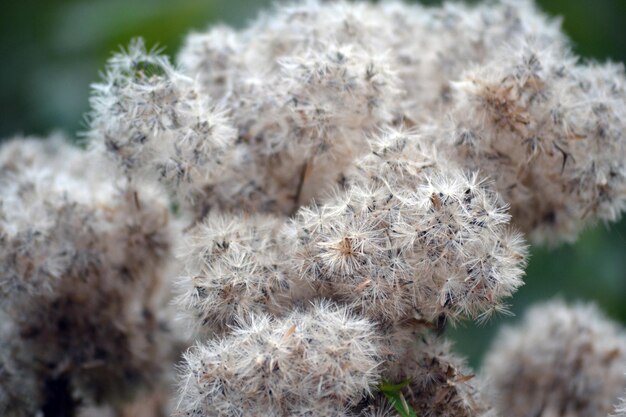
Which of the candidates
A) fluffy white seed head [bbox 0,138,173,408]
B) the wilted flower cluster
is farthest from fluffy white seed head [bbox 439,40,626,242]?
fluffy white seed head [bbox 0,138,173,408]

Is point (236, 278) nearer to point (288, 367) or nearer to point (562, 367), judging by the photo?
point (288, 367)

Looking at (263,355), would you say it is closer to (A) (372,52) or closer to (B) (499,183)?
(B) (499,183)

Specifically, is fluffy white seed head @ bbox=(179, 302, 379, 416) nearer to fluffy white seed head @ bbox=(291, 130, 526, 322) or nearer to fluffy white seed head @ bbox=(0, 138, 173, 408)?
fluffy white seed head @ bbox=(291, 130, 526, 322)

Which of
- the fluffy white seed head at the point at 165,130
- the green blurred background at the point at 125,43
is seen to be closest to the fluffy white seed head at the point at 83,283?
the fluffy white seed head at the point at 165,130

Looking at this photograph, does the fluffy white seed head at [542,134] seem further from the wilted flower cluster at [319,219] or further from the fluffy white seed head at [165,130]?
the fluffy white seed head at [165,130]

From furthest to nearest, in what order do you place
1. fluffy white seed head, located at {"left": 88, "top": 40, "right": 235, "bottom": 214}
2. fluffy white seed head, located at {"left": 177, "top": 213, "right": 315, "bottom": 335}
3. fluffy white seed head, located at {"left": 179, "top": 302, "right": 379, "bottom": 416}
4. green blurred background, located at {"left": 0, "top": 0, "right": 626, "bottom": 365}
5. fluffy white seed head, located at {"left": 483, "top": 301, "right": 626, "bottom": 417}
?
green blurred background, located at {"left": 0, "top": 0, "right": 626, "bottom": 365}
fluffy white seed head, located at {"left": 483, "top": 301, "right": 626, "bottom": 417}
fluffy white seed head, located at {"left": 88, "top": 40, "right": 235, "bottom": 214}
fluffy white seed head, located at {"left": 177, "top": 213, "right": 315, "bottom": 335}
fluffy white seed head, located at {"left": 179, "top": 302, "right": 379, "bottom": 416}

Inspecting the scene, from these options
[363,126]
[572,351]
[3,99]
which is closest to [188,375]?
[363,126]
